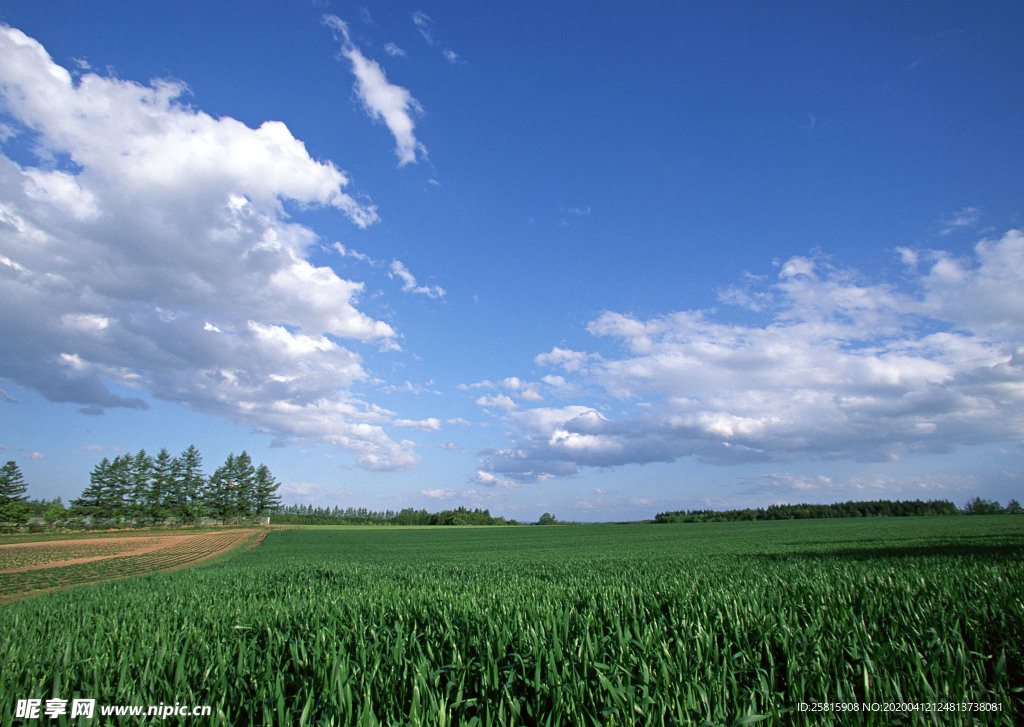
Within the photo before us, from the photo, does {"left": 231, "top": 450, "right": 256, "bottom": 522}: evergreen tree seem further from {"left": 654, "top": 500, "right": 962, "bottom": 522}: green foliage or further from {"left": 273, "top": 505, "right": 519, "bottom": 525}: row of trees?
{"left": 654, "top": 500, "right": 962, "bottom": 522}: green foliage

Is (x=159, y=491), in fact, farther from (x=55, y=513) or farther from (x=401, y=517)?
(x=401, y=517)

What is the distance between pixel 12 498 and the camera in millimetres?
83062

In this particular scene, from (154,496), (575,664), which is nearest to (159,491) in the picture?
(154,496)

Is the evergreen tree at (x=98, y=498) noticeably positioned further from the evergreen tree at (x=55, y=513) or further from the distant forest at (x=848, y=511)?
the distant forest at (x=848, y=511)

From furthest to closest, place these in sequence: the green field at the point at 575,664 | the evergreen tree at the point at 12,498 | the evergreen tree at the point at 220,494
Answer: the evergreen tree at the point at 220,494 → the evergreen tree at the point at 12,498 → the green field at the point at 575,664

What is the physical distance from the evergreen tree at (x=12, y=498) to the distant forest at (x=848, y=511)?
13431 centimetres

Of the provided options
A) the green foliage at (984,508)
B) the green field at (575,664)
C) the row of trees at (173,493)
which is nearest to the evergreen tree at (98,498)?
the row of trees at (173,493)

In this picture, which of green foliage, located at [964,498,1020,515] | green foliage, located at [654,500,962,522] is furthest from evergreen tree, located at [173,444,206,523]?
green foliage, located at [964,498,1020,515]

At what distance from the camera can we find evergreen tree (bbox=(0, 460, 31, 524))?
76188 mm

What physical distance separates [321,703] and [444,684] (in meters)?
1.03

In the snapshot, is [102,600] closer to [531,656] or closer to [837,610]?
[531,656]

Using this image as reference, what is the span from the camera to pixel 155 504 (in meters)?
100

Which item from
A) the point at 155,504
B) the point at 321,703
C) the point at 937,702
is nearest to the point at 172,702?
the point at 321,703

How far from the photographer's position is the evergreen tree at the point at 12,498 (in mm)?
76188
